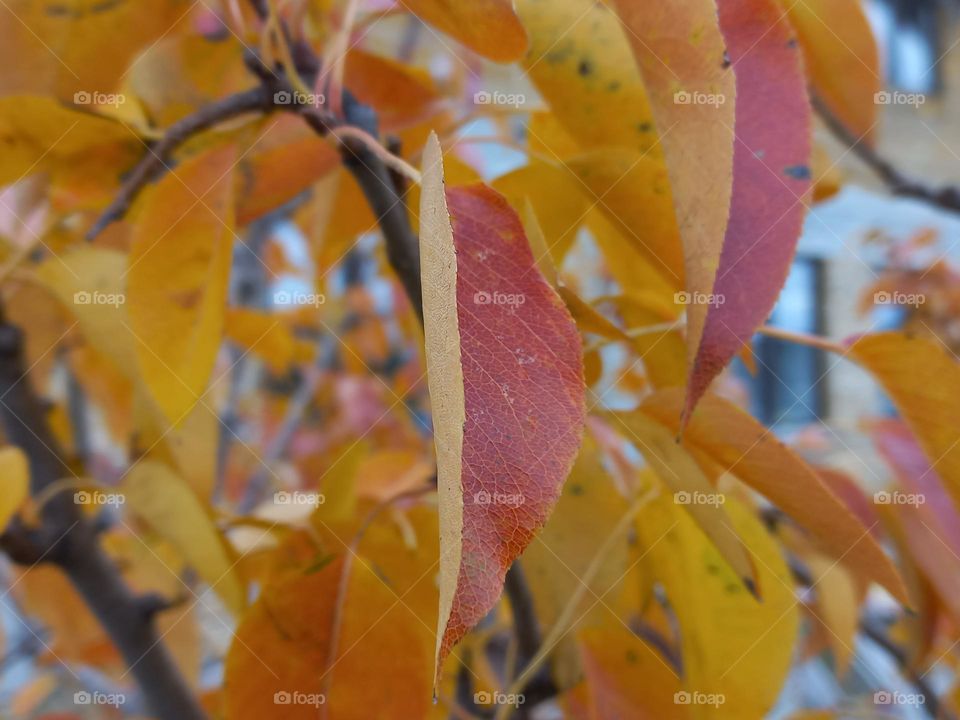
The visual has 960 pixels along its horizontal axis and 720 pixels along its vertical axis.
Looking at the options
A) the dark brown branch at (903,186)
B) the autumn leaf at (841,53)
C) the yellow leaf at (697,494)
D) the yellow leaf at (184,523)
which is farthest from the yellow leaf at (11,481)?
the dark brown branch at (903,186)

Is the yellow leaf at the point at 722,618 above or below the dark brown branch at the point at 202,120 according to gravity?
below

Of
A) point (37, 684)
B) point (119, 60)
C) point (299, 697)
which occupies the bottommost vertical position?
point (37, 684)

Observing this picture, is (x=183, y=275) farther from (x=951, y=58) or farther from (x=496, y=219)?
(x=951, y=58)

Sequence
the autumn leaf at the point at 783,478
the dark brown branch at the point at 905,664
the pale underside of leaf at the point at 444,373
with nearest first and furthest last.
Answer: the pale underside of leaf at the point at 444,373 → the autumn leaf at the point at 783,478 → the dark brown branch at the point at 905,664

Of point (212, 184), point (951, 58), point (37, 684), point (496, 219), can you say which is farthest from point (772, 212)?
point (951, 58)

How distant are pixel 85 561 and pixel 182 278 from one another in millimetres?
220

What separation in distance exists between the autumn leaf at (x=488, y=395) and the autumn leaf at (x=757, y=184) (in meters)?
0.04

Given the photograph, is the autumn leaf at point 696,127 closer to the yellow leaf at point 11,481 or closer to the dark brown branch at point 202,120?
the dark brown branch at point 202,120

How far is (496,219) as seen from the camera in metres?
0.23

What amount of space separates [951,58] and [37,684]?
173 inches

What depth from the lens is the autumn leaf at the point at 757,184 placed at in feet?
0.71

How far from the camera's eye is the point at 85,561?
1.46ft

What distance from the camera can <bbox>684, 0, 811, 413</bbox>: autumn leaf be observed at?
0.22 m

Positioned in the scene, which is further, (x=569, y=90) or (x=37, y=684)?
(x=37, y=684)
